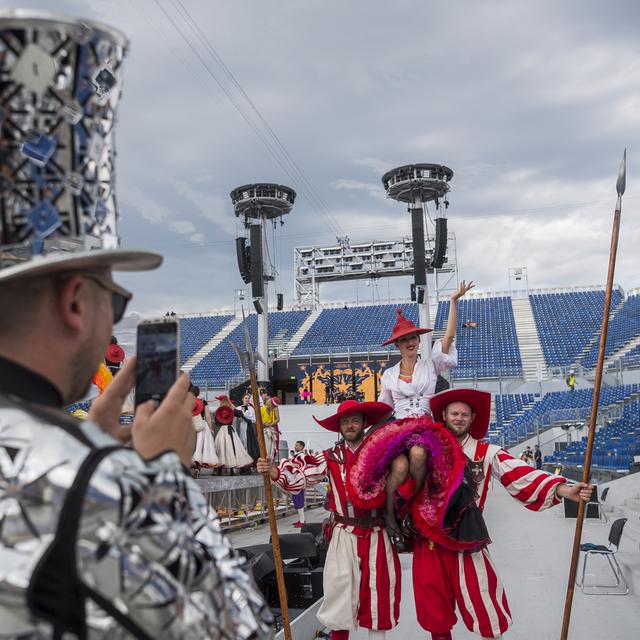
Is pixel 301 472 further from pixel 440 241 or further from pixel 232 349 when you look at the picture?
pixel 232 349

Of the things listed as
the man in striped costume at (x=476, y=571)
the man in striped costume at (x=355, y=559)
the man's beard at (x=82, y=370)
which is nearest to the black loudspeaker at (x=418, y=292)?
the man in striped costume at (x=355, y=559)

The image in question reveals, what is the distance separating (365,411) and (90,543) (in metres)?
3.08

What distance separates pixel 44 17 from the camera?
2.78 ft

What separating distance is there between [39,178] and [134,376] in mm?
420

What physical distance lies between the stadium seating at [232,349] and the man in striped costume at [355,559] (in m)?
19.0

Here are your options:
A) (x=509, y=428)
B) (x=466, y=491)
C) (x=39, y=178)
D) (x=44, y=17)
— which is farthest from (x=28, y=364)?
(x=509, y=428)

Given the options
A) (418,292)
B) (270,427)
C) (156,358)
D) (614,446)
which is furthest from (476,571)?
(418,292)

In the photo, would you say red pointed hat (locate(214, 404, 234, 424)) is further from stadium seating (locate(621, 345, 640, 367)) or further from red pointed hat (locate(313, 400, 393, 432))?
stadium seating (locate(621, 345, 640, 367))

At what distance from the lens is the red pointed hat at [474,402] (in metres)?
3.48

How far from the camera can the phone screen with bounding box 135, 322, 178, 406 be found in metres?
1.13

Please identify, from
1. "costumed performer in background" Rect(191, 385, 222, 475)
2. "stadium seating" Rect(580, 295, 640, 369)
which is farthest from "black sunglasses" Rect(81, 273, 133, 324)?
"stadium seating" Rect(580, 295, 640, 369)

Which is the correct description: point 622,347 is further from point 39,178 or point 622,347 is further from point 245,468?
point 39,178

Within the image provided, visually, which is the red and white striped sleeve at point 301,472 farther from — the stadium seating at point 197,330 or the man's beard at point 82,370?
the stadium seating at point 197,330

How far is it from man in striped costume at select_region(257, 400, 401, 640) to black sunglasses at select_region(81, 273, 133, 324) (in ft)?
8.01
